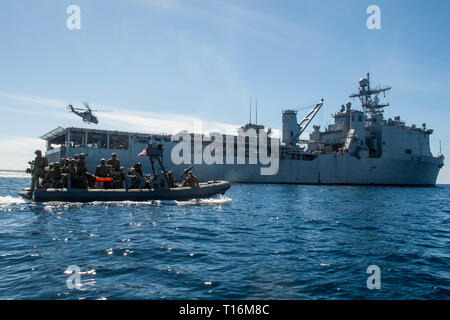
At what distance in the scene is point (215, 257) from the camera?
23.4 feet

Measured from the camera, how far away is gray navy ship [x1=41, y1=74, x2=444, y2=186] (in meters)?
44.8

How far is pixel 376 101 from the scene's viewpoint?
58469 millimetres

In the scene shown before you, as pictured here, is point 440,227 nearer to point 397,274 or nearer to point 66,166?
point 397,274

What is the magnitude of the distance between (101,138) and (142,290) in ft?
149

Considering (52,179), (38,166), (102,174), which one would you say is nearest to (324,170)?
(102,174)

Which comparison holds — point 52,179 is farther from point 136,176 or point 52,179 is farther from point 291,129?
point 291,129

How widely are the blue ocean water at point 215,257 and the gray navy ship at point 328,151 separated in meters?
32.9

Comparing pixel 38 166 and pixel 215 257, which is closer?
pixel 215 257

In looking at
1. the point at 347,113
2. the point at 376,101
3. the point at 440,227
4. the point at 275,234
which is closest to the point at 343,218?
the point at 440,227

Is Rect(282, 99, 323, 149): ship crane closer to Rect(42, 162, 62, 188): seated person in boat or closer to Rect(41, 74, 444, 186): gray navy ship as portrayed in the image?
Rect(41, 74, 444, 186): gray navy ship

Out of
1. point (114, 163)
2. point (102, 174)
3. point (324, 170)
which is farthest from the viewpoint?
point (324, 170)

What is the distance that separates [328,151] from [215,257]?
54360 millimetres

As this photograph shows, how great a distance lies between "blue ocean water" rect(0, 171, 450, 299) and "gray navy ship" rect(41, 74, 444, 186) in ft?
108

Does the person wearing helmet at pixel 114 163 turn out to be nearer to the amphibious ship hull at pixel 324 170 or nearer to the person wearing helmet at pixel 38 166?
the person wearing helmet at pixel 38 166
